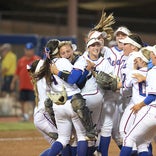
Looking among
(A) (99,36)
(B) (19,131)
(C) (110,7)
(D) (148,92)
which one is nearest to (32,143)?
(B) (19,131)

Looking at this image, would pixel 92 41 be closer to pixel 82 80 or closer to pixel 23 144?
pixel 82 80

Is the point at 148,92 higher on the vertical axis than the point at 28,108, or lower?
higher

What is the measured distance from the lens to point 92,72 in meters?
9.91

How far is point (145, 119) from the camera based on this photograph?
357 inches

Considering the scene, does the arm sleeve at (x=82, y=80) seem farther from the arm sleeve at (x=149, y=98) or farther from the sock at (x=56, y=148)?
the arm sleeve at (x=149, y=98)

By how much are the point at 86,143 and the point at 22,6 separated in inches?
948

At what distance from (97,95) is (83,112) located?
1.73 ft

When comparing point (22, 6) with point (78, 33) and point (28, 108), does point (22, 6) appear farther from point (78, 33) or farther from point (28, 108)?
point (28, 108)

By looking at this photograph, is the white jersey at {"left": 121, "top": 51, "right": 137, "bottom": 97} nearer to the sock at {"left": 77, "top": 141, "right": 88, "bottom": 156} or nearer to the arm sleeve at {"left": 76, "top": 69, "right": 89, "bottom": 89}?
the arm sleeve at {"left": 76, "top": 69, "right": 89, "bottom": 89}

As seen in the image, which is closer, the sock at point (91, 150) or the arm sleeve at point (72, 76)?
the arm sleeve at point (72, 76)

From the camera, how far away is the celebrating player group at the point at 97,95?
9.34 m

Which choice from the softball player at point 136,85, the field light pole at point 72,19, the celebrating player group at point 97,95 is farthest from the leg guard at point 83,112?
the field light pole at point 72,19

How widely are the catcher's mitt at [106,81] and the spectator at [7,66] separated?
29.7 feet

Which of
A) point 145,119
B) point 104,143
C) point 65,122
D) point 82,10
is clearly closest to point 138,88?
point 145,119
